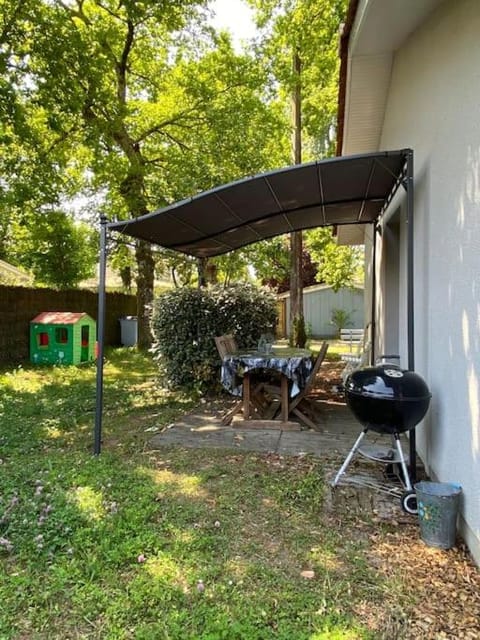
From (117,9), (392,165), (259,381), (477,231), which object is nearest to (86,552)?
(477,231)

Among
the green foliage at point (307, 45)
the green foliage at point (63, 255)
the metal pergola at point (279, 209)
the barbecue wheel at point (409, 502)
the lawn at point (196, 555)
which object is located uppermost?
the green foliage at point (307, 45)

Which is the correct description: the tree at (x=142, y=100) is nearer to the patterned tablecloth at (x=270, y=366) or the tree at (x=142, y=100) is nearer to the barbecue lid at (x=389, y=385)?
the patterned tablecloth at (x=270, y=366)

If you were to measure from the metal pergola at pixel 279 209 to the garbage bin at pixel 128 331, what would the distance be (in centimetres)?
750

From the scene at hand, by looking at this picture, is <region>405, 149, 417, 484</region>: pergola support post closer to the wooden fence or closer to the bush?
the bush

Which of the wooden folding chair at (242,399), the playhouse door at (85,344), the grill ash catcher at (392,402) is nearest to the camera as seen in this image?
the grill ash catcher at (392,402)

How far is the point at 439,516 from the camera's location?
8.29 ft

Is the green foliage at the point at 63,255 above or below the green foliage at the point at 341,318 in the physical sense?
above

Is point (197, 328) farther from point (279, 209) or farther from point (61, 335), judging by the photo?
point (61, 335)

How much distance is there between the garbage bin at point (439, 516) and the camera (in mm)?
2516

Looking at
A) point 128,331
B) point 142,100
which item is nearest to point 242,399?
point 128,331

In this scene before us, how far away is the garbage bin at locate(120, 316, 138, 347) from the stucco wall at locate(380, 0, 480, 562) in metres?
10.8

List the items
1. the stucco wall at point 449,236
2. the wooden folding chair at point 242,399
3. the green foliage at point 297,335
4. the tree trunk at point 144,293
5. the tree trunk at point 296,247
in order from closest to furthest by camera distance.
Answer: the stucco wall at point 449,236 < the wooden folding chair at point 242,399 < the green foliage at point 297,335 < the tree trunk at point 296,247 < the tree trunk at point 144,293

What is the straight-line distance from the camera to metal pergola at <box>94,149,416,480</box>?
12.3 ft

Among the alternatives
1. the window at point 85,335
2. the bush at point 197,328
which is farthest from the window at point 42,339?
the bush at point 197,328
